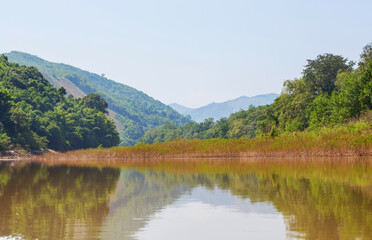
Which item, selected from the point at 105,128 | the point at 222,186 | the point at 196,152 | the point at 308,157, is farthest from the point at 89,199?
the point at 105,128

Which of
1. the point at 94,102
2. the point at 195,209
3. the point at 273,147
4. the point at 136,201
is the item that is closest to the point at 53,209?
the point at 136,201

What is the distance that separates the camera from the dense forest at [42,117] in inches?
3238

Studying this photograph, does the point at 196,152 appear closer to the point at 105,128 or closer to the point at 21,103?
the point at 21,103

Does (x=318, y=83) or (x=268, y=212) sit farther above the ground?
(x=318, y=83)

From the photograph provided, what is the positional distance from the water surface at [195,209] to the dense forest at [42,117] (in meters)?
54.4

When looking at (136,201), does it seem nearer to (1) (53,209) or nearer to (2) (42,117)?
(1) (53,209)

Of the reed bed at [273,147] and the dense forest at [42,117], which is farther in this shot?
the dense forest at [42,117]

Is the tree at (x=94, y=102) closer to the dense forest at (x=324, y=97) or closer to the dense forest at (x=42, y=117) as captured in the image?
the dense forest at (x=42, y=117)

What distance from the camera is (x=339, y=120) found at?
6078 centimetres

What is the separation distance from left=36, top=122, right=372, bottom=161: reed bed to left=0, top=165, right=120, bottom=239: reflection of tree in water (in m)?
24.1

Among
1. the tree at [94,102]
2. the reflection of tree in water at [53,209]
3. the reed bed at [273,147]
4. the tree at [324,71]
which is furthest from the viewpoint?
the tree at [94,102]

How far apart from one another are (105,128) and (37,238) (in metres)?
117

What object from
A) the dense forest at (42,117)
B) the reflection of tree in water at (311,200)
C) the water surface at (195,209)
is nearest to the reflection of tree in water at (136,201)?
the water surface at (195,209)

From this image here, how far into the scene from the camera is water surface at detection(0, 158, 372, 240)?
11.6m
